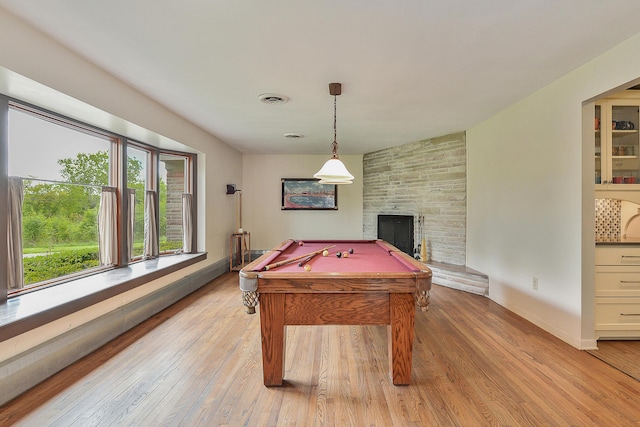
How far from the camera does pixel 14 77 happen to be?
6.44 ft

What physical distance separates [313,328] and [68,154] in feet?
9.65

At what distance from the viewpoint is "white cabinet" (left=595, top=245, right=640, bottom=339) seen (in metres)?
2.72

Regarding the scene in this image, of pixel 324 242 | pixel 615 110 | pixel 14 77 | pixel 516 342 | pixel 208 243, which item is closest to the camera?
pixel 14 77

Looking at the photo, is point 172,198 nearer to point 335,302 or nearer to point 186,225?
point 186,225

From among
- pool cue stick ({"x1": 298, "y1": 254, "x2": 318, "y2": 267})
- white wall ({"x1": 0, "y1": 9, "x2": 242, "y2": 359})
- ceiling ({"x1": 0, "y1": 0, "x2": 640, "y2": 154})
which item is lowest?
pool cue stick ({"x1": 298, "y1": 254, "x2": 318, "y2": 267})

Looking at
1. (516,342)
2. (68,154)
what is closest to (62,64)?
(68,154)

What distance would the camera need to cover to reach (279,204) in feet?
22.2

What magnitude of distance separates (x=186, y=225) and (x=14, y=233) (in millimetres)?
2421

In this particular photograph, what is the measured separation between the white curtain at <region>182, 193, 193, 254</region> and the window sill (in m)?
0.88

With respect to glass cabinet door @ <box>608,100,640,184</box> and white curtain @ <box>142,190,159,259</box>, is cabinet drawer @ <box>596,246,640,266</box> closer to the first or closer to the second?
glass cabinet door @ <box>608,100,640,184</box>

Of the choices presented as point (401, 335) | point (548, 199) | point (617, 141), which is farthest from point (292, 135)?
point (617, 141)

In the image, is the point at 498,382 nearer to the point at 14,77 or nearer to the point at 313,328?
the point at 313,328

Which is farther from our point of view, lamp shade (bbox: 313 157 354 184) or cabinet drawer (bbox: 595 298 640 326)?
lamp shade (bbox: 313 157 354 184)

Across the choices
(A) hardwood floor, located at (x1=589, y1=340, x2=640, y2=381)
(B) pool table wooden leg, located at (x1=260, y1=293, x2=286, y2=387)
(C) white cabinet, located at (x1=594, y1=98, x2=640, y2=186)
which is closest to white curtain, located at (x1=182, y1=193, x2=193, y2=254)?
(B) pool table wooden leg, located at (x1=260, y1=293, x2=286, y2=387)
